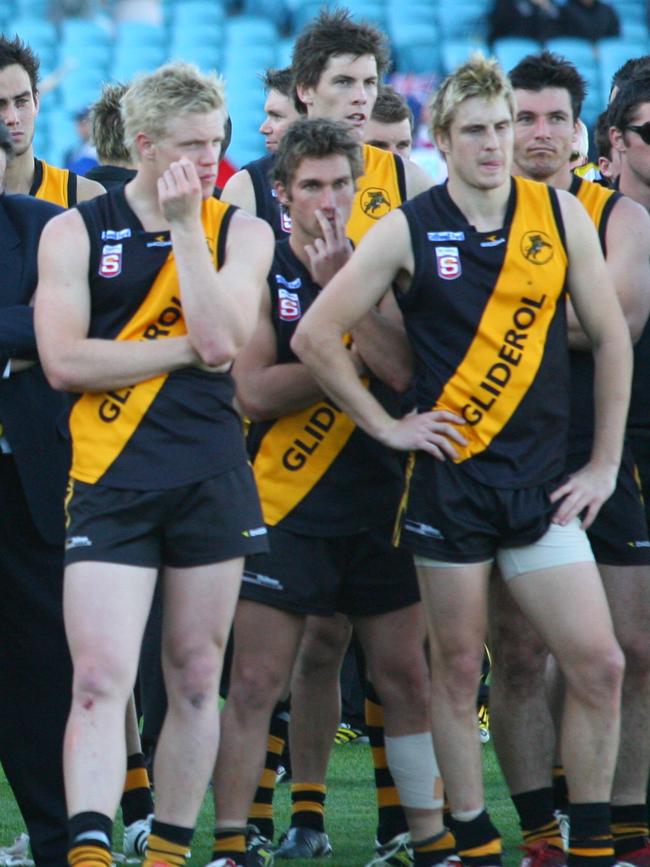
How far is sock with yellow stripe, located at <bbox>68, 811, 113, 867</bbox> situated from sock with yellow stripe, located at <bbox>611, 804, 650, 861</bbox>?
5.13ft

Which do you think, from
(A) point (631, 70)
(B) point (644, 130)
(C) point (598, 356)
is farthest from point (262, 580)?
(A) point (631, 70)

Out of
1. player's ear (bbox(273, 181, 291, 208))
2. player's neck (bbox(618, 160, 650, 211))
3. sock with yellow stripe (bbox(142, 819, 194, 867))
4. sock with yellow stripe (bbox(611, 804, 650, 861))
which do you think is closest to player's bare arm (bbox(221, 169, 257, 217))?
player's ear (bbox(273, 181, 291, 208))

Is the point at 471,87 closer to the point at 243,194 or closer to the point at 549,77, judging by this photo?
the point at 549,77

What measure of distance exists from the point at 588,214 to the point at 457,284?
0.51 m

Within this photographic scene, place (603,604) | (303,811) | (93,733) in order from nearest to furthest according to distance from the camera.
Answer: (93,733) → (603,604) → (303,811)

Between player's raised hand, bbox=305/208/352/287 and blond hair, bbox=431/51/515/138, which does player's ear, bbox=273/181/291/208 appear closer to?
player's raised hand, bbox=305/208/352/287

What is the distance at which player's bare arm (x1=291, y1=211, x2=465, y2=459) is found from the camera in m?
4.39

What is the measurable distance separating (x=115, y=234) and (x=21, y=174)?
1.35m

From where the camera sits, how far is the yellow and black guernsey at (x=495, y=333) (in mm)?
4375

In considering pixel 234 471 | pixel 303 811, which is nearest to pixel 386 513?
pixel 234 471

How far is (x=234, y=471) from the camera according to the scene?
14.0ft

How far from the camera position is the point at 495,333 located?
437cm

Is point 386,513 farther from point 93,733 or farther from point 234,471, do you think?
point 93,733

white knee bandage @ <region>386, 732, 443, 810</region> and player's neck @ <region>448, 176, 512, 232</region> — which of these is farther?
white knee bandage @ <region>386, 732, 443, 810</region>
